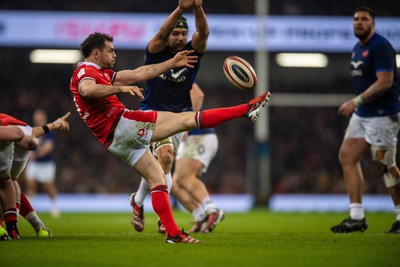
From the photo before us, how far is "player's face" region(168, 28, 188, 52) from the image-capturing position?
8.27 meters

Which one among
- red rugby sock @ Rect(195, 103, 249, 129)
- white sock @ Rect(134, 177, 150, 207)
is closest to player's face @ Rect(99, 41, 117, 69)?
red rugby sock @ Rect(195, 103, 249, 129)

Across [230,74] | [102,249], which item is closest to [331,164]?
[230,74]

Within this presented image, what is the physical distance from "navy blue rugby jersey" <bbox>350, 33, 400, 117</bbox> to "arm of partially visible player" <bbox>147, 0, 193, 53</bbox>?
2.42 meters

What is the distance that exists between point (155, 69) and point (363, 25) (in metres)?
3.08

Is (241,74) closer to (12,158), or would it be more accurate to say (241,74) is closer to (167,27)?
(167,27)

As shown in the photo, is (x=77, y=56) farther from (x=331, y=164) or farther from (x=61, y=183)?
(x=331, y=164)

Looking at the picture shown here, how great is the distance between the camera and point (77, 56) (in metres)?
22.8

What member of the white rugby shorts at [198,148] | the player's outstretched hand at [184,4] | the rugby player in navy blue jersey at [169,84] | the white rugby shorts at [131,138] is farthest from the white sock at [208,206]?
the player's outstretched hand at [184,4]

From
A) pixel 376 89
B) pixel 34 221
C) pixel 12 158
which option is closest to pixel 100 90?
pixel 12 158

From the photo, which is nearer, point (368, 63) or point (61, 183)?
point (368, 63)

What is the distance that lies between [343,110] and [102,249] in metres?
3.48

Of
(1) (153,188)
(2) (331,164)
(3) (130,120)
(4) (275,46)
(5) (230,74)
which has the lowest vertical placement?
(1) (153,188)

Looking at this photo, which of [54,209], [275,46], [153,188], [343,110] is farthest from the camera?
[275,46]

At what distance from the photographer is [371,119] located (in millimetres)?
8578
